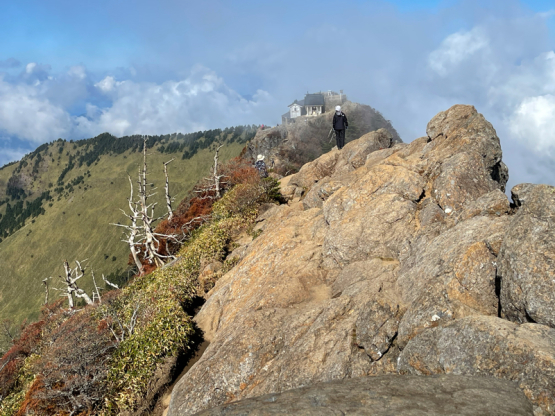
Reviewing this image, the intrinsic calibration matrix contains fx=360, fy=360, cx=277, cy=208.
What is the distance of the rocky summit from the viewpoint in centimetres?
611

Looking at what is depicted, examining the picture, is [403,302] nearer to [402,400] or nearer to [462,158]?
[402,400]

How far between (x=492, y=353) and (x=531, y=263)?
226cm

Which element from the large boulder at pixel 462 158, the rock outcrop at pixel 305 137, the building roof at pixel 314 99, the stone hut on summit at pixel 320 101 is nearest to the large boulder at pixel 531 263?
the large boulder at pixel 462 158

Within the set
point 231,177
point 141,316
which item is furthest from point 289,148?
point 141,316

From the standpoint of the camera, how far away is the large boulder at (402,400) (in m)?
5.44

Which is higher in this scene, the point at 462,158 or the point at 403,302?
the point at 462,158

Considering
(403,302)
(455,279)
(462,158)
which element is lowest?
(403,302)

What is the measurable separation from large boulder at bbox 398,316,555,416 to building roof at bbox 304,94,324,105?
10126cm

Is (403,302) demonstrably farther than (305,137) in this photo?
No

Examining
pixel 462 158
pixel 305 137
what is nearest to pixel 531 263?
pixel 462 158

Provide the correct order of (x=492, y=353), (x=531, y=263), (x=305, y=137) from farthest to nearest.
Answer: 1. (x=305, y=137)
2. (x=531, y=263)
3. (x=492, y=353)

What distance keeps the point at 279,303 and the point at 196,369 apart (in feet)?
11.9

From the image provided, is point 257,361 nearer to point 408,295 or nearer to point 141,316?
point 408,295

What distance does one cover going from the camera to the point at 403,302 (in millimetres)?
9727
